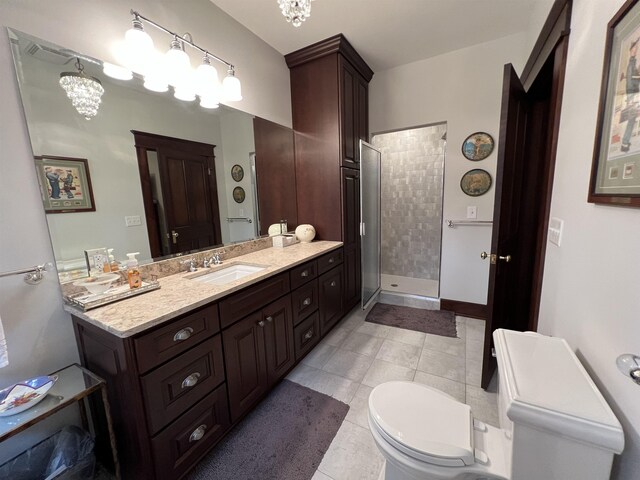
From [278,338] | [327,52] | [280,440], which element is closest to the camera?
[280,440]

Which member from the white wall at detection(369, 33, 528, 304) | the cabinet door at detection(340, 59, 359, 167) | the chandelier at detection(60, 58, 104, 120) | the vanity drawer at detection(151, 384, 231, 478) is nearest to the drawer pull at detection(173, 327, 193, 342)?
the vanity drawer at detection(151, 384, 231, 478)

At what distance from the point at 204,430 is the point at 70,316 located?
0.84 metres

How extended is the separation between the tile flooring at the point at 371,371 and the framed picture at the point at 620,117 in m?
1.41

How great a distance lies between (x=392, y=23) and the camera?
207 cm

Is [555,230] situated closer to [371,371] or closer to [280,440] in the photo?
[371,371]

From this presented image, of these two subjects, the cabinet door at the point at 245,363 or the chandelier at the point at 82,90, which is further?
the cabinet door at the point at 245,363

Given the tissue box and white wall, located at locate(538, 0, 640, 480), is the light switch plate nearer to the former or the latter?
white wall, located at locate(538, 0, 640, 480)

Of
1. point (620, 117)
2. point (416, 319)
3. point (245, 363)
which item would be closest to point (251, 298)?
point (245, 363)

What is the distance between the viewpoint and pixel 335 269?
2436 mm

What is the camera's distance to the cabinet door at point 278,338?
63.9 inches

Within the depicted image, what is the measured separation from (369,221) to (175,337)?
7.63 feet

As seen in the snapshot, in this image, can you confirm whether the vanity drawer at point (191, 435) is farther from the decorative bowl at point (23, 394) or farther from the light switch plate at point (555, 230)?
the light switch plate at point (555, 230)

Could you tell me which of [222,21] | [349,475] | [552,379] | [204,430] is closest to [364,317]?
[349,475]

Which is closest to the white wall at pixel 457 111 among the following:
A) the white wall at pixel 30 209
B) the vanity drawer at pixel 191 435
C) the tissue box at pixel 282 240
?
the tissue box at pixel 282 240
